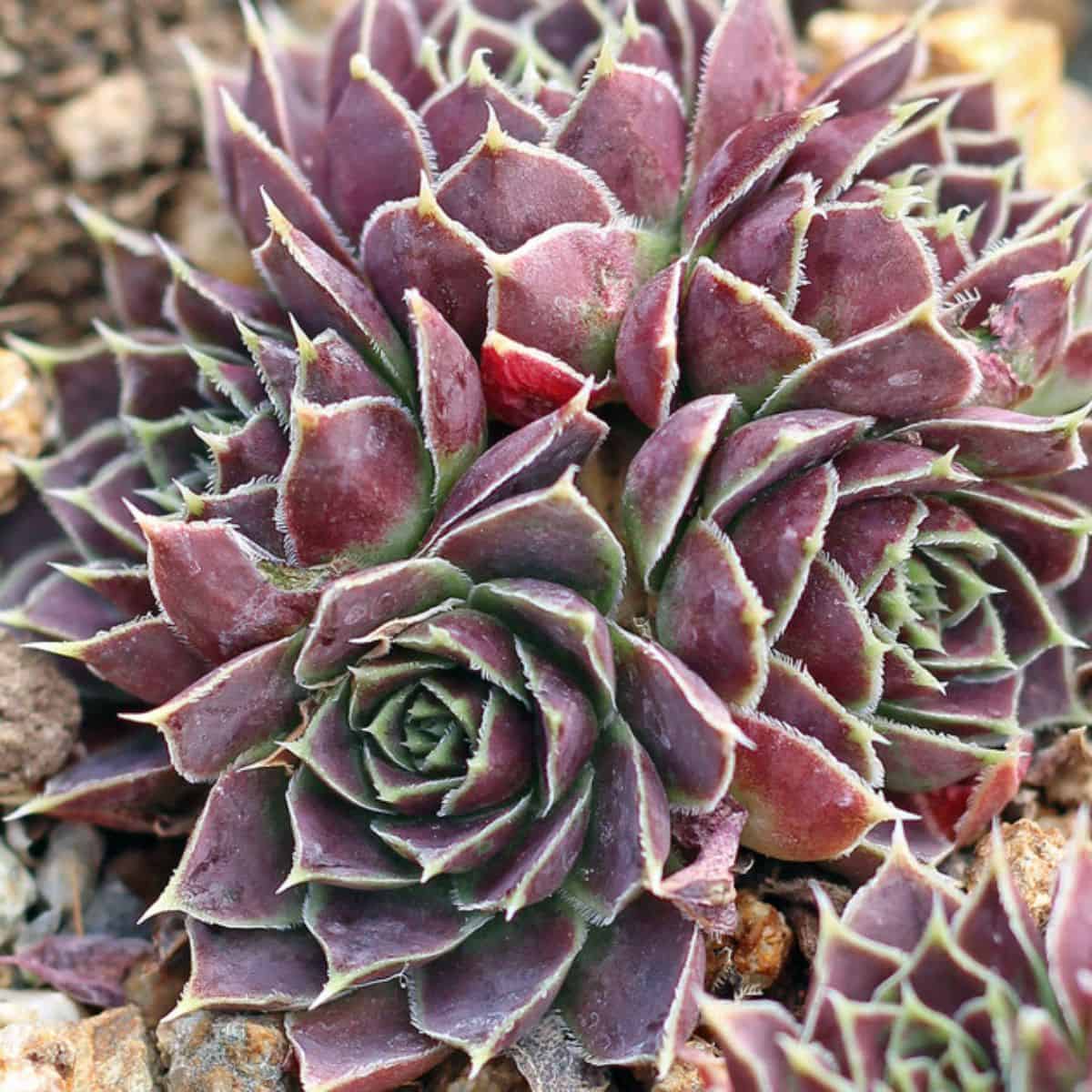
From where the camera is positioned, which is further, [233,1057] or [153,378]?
[153,378]

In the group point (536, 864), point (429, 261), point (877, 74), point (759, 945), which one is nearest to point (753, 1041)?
point (536, 864)

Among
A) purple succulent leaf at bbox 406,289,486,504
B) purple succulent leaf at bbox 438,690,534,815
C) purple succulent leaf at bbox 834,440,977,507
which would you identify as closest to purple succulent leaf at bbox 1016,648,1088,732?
purple succulent leaf at bbox 834,440,977,507

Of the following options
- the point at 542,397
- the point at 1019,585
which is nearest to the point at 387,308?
the point at 542,397

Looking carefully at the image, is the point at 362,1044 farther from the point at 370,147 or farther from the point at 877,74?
the point at 877,74

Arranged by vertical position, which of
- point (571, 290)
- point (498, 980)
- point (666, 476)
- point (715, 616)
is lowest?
point (498, 980)

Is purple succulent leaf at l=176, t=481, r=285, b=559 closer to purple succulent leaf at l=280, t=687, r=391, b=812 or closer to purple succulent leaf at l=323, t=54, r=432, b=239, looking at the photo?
purple succulent leaf at l=280, t=687, r=391, b=812

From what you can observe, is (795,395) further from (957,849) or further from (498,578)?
(957,849)

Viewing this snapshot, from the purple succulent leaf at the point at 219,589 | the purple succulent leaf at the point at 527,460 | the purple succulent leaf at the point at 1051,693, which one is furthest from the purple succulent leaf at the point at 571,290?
the purple succulent leaf at the point at 1051,693
